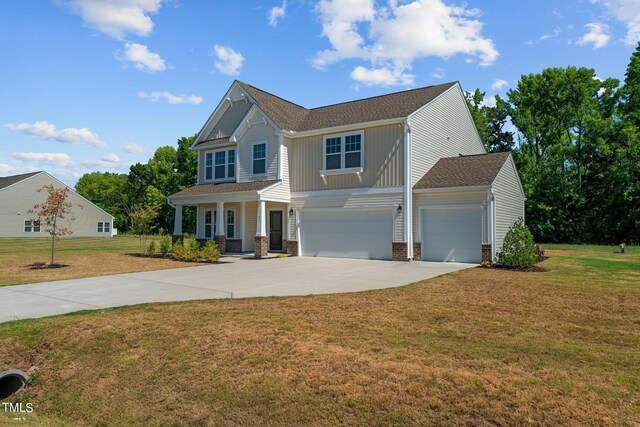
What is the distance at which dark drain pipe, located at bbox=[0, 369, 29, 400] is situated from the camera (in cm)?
612

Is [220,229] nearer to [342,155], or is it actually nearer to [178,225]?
[178,225]

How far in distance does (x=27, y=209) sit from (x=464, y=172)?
48.1 meters

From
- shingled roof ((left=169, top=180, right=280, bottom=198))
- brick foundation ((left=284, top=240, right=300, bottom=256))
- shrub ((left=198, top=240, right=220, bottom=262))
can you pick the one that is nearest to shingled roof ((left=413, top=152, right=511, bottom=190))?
brick foundation ((left=284, top=240, right=300, bottom=256))

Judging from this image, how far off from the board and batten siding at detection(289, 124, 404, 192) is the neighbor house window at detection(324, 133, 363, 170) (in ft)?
0.90

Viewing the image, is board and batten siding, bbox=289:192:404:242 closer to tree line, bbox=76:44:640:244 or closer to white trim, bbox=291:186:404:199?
white trim, bbox=291:186:404:199

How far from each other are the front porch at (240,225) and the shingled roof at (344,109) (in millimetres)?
4438

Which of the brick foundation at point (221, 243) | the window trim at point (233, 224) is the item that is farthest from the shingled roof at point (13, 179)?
the brick foundation at point (221, 243)

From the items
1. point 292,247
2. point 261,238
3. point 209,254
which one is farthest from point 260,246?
point 209,254

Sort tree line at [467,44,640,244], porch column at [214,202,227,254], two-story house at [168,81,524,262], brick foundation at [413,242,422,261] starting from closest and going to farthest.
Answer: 1. two-story house at [168,81,524,262]
2. brick foundation at [413,242,422,261]
3. porch column at [214,202,227,254]
4. tree line at [467,44,640,244]

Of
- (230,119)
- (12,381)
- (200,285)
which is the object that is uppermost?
(230,119)

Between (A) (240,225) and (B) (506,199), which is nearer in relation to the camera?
(B) (506,199)

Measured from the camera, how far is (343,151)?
1947 centimetres

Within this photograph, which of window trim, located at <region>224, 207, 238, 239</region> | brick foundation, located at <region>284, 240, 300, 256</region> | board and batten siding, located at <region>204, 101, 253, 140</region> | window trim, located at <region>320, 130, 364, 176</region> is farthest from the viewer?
board and batten siding, located at <region>204, 101, 253, 140</region>

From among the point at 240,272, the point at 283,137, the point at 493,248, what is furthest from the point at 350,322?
the point at 283,137
